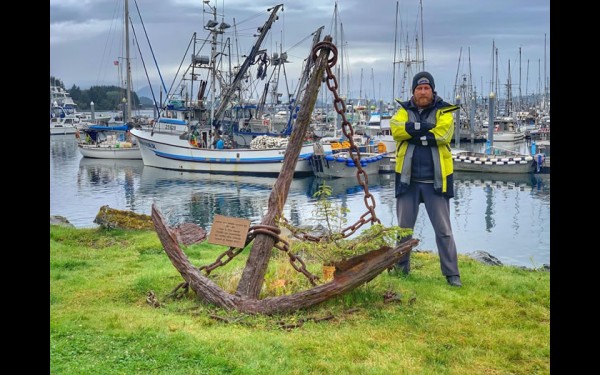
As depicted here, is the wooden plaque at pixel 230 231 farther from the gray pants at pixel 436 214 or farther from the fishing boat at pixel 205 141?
the fishing boat at pixel 205 141

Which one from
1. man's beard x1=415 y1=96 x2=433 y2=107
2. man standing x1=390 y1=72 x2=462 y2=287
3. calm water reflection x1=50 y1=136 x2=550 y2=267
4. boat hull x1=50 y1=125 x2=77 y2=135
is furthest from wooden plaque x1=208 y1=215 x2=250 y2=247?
boat hull x1=50 y1=125 x2=77 y2=135

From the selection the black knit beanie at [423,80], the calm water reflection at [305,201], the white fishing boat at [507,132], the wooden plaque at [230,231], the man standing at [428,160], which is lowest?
the calm water reflection at [305,201]

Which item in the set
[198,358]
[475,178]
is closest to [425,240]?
[198,358]

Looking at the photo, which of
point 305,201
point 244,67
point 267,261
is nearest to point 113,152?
point 244,67

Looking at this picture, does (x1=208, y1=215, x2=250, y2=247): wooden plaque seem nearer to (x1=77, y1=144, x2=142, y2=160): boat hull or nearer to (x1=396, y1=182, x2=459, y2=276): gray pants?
(x1=396, y1=182, x2=459, y2=276): gray pants

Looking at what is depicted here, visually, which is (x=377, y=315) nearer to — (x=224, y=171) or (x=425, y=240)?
(x=425, y=240)

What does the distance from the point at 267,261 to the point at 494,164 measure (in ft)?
96.0

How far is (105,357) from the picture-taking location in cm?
413

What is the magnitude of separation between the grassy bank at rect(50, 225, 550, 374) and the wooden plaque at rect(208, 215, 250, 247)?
0.53 m

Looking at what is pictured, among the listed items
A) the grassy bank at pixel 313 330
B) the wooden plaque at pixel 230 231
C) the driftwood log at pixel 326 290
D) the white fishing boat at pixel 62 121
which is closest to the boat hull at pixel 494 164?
the grassy bank at pixel 313 330

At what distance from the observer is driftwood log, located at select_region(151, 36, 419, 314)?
16.9 ft

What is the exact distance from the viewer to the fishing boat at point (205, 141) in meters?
33.8

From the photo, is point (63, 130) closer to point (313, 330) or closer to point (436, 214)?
point (436, 214)

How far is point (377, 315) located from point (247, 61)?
2857 cm
